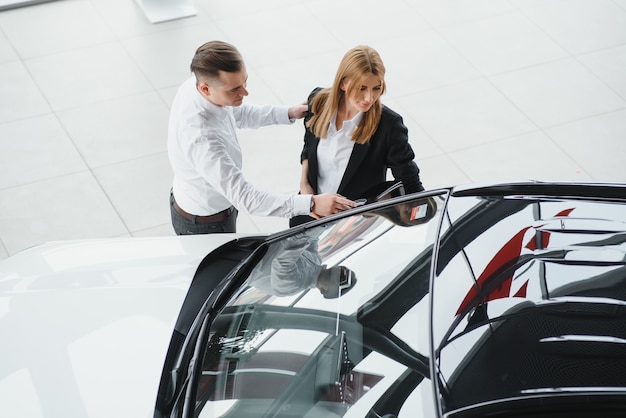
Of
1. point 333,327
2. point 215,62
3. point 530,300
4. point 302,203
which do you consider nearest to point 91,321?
point 333,327

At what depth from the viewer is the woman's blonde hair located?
9.30 feet

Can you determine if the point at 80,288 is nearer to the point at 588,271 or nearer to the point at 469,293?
the point at 469,293

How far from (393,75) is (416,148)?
2.53 ft

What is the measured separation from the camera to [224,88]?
8.98 ft

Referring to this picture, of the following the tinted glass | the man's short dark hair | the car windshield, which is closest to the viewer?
the tinted glass

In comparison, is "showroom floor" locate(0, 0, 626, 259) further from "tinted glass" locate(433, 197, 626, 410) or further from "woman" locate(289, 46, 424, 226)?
"tinted glass" locate(433, 197, 626, 410)

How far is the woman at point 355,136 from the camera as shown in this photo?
9.37ft

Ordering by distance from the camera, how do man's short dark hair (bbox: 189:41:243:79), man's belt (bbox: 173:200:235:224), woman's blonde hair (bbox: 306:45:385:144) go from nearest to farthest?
man's short dark hair (bbox: 189:41:243:79)
woman's blonde hair (bbox: 306:45:385:144)
man's belt (bbox: 173:200:235:224)

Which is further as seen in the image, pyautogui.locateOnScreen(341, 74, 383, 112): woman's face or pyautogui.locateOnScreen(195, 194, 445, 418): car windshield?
pyautogui.locateOnScreen(341, 74, 383, 112): woman's face

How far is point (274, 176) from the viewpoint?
454 cm

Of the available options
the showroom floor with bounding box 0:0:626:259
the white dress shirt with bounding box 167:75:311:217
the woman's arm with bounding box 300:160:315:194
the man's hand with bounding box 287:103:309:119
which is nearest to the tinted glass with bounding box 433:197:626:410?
the white dress shirt with bounding box 167:75:311:217

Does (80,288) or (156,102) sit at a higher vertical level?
(156,102)

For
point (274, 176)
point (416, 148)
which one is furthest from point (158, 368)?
point (416, 148)

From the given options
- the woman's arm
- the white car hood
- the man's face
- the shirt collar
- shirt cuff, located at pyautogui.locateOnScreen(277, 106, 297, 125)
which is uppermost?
the man's face
